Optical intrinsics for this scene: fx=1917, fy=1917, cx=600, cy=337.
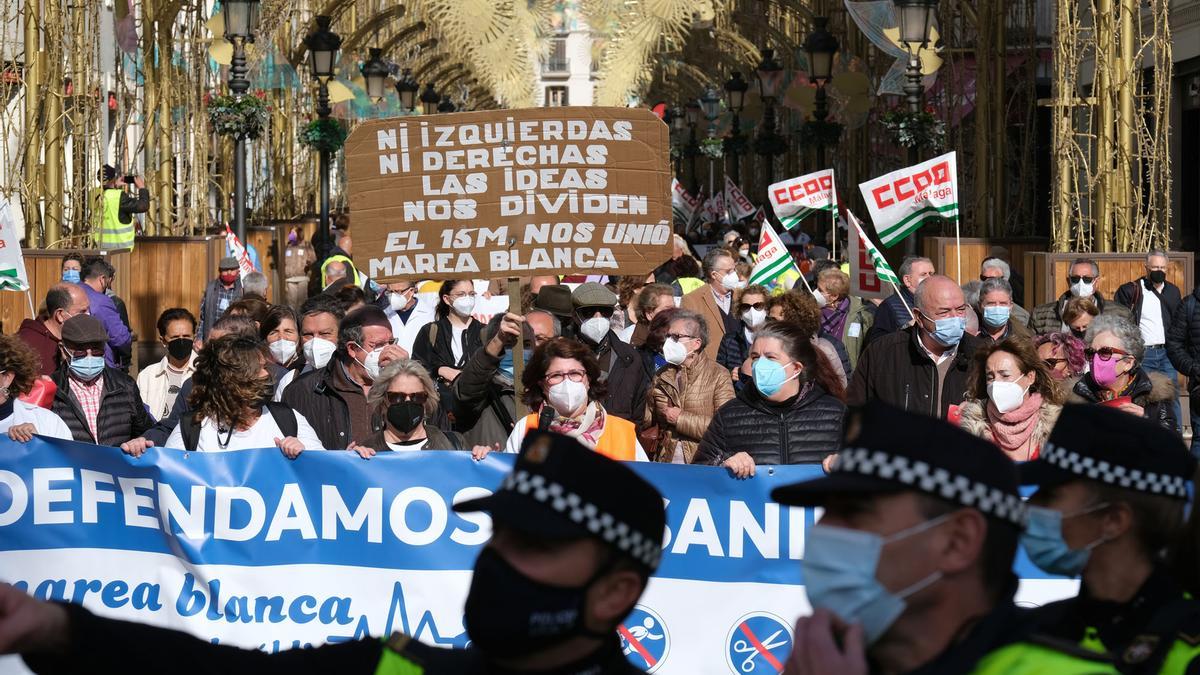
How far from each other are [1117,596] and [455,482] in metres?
3.95

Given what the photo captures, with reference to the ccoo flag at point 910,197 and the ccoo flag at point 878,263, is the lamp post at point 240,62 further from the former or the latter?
the ccoo flag at point 878,263

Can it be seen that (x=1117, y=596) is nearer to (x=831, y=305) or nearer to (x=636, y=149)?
(x=636, y=149)

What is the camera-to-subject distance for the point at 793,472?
6.87 metres

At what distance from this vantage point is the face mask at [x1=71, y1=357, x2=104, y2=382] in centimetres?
898

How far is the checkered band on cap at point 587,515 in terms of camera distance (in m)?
2.91

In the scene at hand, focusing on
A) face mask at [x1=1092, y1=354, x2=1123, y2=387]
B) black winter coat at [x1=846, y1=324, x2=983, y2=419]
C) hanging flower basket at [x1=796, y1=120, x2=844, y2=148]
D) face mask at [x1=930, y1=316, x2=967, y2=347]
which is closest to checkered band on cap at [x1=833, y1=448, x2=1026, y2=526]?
face mask at [x1=1092, y1=354, x2=1123, y2=387]

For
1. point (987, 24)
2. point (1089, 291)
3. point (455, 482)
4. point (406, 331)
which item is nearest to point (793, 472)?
point (455, 482)

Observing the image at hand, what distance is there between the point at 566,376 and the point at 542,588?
470 centimetres

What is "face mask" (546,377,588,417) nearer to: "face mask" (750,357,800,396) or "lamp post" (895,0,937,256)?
"face mask" (750,357,800,396)

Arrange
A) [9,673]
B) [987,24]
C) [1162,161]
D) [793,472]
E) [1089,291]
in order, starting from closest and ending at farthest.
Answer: [9,673] → [793,472] → [1089,291] → [1162,161] → [987,24]

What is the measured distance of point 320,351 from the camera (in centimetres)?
958

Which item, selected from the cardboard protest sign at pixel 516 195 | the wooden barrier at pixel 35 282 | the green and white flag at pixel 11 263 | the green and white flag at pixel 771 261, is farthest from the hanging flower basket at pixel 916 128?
the cardboard protest sign at pixel 516 195

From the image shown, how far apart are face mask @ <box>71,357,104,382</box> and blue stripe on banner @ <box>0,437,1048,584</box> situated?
193cm

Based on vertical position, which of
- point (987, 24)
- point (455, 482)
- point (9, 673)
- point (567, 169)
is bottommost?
point (9, 673)
